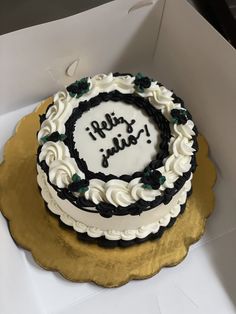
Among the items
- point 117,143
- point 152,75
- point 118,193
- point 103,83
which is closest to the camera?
point 118,193

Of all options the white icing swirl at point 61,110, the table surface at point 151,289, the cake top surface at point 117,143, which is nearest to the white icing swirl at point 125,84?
the cake top surface at point 117,143

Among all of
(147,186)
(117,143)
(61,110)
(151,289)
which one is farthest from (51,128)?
(151,289)

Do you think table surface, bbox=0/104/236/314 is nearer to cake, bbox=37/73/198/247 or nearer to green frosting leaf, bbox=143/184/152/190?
cake, bbox=37/73/198/247

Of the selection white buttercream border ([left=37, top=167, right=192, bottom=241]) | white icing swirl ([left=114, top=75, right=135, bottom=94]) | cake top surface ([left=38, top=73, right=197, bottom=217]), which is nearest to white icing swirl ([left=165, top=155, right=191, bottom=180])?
cake top surface ([left=38, top=73, right=197, bottom=217])

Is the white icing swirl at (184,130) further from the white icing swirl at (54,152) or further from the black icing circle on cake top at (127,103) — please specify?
the white icing swirl at (54,152)

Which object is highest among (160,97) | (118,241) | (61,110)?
(61,110)

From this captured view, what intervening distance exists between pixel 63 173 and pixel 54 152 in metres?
0.07

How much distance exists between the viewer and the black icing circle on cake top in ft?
3.90

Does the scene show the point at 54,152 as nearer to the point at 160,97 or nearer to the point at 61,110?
the point at 61,110

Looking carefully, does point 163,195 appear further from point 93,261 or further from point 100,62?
point 100,62

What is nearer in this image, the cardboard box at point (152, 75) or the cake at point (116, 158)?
the cake at point (116, 158)

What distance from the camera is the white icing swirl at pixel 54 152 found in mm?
1214

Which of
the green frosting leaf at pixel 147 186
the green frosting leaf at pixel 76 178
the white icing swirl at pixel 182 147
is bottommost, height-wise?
the green frosting leaf at pixel 147 186

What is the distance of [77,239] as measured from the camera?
52.4 inches
